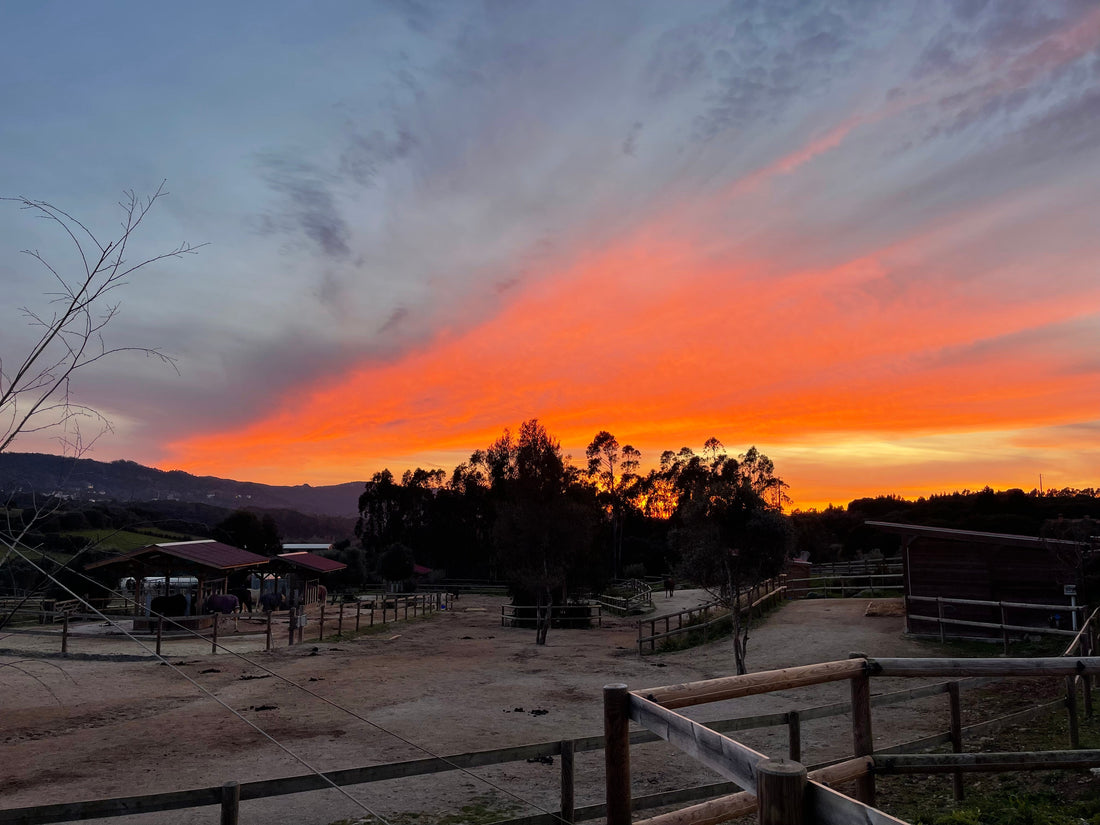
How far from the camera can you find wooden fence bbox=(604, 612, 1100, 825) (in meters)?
2.76

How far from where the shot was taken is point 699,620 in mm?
30797

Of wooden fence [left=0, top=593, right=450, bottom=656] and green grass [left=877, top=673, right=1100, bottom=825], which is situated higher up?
green grass [left=877, top=673, right=1100, bottom=825]

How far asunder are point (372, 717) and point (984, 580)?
63.1 ft

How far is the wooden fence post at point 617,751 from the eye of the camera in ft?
13.9

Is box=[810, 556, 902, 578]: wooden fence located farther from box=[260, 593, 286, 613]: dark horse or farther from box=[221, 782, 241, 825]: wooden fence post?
box=[221, 782, 241, 825]: wooden fence post

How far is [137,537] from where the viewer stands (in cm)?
6862

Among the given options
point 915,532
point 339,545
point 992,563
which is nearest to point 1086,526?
point 992,563

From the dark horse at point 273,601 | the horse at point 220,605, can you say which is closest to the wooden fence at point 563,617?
the horse at point 220,605

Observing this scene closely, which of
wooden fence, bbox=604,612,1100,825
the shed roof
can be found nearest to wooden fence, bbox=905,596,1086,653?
the shed roof

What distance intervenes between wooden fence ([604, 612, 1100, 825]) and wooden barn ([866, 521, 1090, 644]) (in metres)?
17.8

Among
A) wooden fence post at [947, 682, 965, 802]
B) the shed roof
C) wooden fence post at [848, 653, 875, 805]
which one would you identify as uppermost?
the shed roof

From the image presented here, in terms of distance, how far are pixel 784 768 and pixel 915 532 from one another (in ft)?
78.3

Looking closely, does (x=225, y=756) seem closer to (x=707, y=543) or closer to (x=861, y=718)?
(x=861, y=718)

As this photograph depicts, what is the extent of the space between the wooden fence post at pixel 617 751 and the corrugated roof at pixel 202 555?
94.5ft
